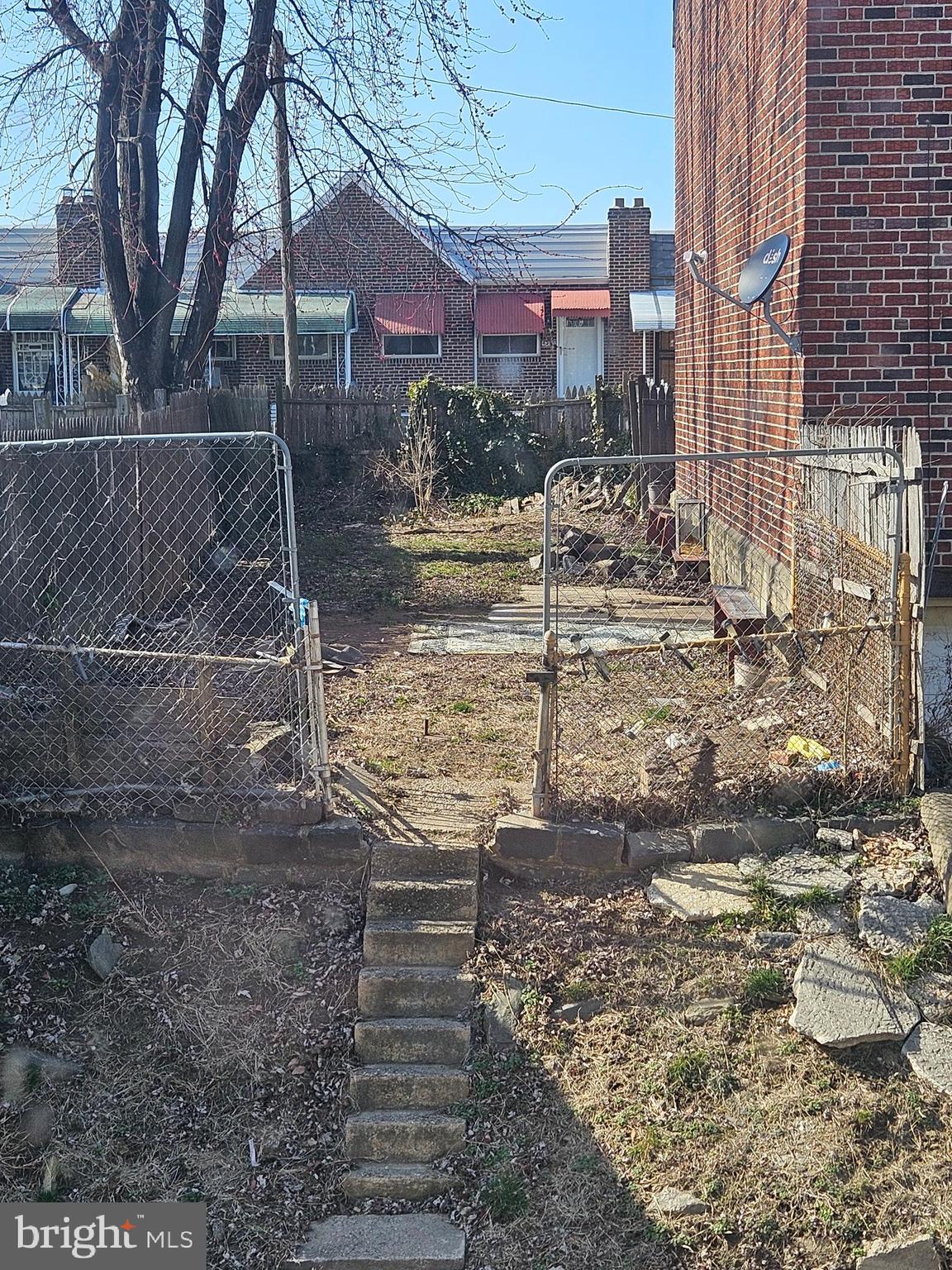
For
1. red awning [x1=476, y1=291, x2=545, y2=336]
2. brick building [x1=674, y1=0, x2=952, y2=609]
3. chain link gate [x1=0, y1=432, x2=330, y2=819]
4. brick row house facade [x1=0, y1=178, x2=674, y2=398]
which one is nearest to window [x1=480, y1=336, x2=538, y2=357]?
brick row house facade [x1=0, y1=178, x2=674, y2=398]

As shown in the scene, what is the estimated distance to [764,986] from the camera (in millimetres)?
5113

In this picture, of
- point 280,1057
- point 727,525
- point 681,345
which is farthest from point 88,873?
point 681,345

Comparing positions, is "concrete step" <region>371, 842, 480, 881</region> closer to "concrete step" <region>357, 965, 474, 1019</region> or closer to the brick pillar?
"concrete step" <region>357, 965, 474, 1019</region>

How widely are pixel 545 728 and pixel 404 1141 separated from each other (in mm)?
1926

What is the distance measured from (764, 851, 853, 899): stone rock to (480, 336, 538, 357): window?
1058 inches

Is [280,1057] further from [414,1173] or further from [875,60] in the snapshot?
[875,60]

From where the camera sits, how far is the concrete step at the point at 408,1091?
4.90 metres

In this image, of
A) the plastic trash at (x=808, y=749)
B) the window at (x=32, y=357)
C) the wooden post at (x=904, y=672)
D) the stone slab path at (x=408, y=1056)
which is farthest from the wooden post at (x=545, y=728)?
the window at (x=32, y=357)

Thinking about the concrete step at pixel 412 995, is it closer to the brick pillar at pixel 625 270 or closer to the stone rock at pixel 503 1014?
the stone rock at pixel 503 1014

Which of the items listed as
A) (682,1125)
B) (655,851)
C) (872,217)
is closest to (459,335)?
(872,217)

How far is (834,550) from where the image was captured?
23.5ft

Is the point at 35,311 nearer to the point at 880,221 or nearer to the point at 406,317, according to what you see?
the point at 406,317

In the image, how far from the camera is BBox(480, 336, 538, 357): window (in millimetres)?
31562

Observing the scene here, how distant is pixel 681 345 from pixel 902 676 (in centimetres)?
934
